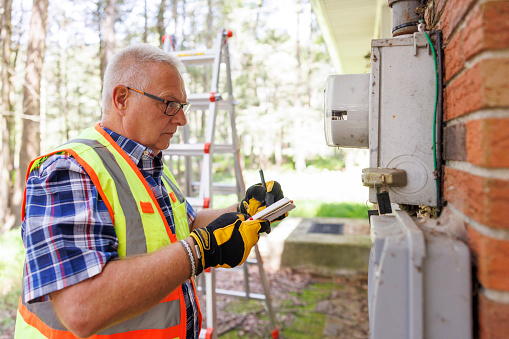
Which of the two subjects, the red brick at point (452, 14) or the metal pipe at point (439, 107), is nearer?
the red brick at point (452, 14)

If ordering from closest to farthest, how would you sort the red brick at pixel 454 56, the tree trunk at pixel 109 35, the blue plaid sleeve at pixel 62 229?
1. the red brick at pixel 454 56
2. the blue plaid sleeve at pixel 62 229
3. the tree trunk at pixel 109 35

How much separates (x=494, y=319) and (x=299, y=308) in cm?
370

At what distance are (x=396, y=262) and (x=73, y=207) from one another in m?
1.05

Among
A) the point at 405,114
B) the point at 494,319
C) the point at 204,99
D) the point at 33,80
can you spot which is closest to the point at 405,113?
the point at 405,114

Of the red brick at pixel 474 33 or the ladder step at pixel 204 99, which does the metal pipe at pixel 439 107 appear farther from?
the ladder step at pixel 204 99

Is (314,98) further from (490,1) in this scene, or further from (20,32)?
(490,1)

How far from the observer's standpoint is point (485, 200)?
2.58 ft

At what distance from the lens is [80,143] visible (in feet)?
4.66

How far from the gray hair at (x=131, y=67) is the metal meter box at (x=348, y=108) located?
819 mm

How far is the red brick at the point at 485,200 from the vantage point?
763mm

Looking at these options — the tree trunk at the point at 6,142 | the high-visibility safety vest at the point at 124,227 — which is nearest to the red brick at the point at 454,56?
the high-visibility safety vest at the point at 124,227

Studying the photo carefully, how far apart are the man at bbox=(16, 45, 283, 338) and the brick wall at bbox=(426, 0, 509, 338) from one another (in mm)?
897

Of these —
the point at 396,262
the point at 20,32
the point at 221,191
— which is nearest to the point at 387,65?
the point at 396,262

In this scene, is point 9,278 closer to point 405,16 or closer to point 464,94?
point 405,16
